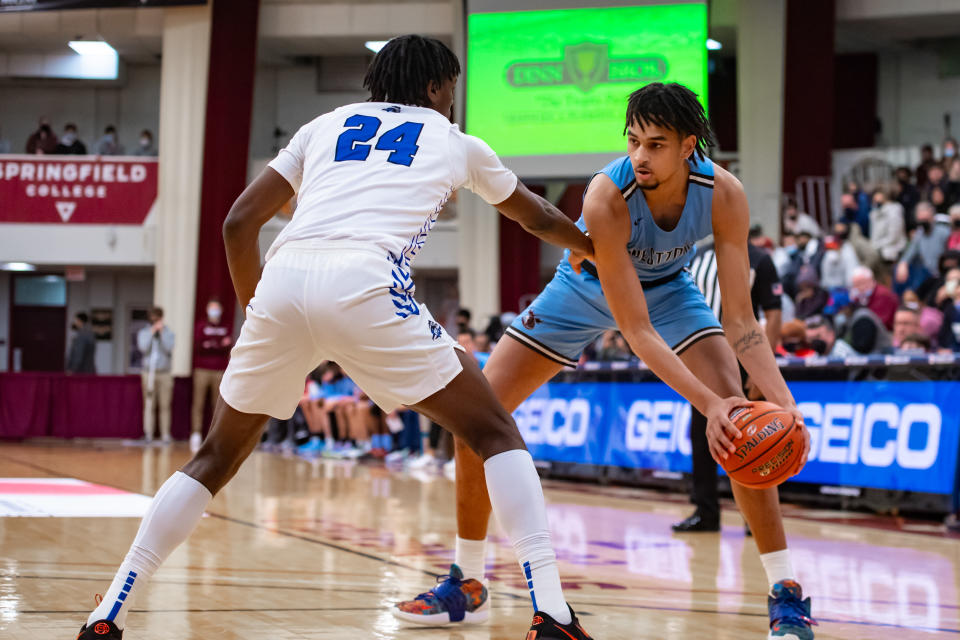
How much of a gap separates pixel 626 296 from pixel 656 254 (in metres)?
0.42

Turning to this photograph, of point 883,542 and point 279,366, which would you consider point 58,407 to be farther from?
point 279,366

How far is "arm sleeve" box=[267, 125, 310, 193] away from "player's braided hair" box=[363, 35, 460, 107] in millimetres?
252

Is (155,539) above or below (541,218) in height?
below

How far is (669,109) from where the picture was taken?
136 inches

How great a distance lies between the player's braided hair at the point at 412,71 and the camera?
10.5 feet

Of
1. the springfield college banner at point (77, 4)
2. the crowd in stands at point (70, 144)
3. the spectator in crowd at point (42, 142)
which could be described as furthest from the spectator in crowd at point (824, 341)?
the spectator in crowd at point (42, 142)

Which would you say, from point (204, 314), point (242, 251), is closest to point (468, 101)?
point (204, 314)

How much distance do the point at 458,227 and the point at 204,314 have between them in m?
5.01

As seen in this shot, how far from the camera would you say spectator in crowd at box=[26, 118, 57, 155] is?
22.4 metres

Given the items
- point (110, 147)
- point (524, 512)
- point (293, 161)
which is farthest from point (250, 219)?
point (110, 147)

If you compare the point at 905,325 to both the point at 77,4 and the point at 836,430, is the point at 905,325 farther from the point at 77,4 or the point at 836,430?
the point at 77,4

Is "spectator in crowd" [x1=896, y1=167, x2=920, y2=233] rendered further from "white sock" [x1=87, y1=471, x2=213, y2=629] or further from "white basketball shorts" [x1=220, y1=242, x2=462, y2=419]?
"white sock" [x1=87, y1=471, x2=213, y2=629]

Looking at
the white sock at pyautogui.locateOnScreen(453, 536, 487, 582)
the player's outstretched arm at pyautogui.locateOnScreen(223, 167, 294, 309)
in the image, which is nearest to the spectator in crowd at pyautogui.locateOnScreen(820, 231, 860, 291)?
the white sock at pyautogui.locateOnScreen(453, 536, 487, 582)

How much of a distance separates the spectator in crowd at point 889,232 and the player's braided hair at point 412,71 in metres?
12.7
